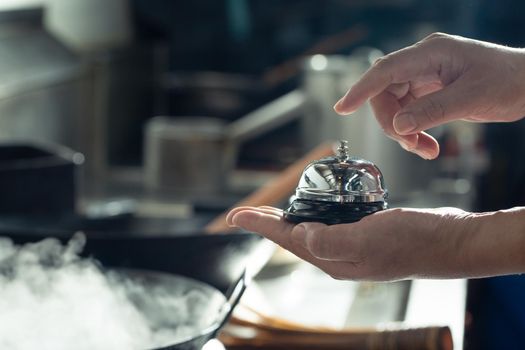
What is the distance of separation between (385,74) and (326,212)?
214 millimetres

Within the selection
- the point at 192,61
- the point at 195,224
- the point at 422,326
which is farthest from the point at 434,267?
the point at 192,61

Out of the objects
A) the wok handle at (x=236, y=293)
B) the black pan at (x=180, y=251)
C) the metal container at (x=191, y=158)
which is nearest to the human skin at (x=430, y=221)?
the wok handle at (x=236, y=293)

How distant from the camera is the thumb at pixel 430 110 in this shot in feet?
3.92

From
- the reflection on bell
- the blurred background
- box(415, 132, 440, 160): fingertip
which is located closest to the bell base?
the reflection on bell

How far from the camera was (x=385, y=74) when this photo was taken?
1248mm

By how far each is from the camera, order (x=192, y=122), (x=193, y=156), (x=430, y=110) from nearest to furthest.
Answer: (x=430, y=110), (x=193, y=156), (x=192, y=122)

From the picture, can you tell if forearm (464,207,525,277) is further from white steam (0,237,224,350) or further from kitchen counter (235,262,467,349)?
kitchen counter (235,262,467,349)

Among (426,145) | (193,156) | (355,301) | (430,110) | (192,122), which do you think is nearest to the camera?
(430,110)

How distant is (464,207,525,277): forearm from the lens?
1086 mm

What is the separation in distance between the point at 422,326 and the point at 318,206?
429 mm

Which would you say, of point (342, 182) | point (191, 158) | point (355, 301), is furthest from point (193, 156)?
point (342, 182)

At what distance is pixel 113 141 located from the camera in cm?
422

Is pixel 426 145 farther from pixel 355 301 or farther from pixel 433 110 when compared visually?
pixel 355 301

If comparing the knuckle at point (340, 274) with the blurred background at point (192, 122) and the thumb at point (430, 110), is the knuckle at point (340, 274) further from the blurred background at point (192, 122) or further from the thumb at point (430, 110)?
the blurred background at point (192, 122)
